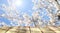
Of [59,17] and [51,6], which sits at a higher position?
[51,6]

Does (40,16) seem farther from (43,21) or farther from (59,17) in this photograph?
(59,17)

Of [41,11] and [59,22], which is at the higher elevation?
[41,11]

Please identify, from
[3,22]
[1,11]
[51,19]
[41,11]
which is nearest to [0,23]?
[3,22]

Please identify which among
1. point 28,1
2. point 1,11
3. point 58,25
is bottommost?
point 58,25

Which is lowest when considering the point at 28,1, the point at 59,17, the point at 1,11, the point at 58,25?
the point at 58,25

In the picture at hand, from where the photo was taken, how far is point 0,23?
239 centimetres

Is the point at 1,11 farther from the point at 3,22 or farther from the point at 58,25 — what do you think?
the point at 58,25

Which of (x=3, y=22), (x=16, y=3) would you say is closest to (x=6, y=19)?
(x=3, y=22)

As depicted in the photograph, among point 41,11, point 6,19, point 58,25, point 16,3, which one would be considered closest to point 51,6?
point 41,11

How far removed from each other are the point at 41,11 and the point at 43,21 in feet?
0.70

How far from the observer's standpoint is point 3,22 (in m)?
2.40

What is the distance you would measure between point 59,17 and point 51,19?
0.18m

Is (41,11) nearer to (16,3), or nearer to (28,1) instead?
(28,1)

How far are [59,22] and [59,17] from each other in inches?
4.4
